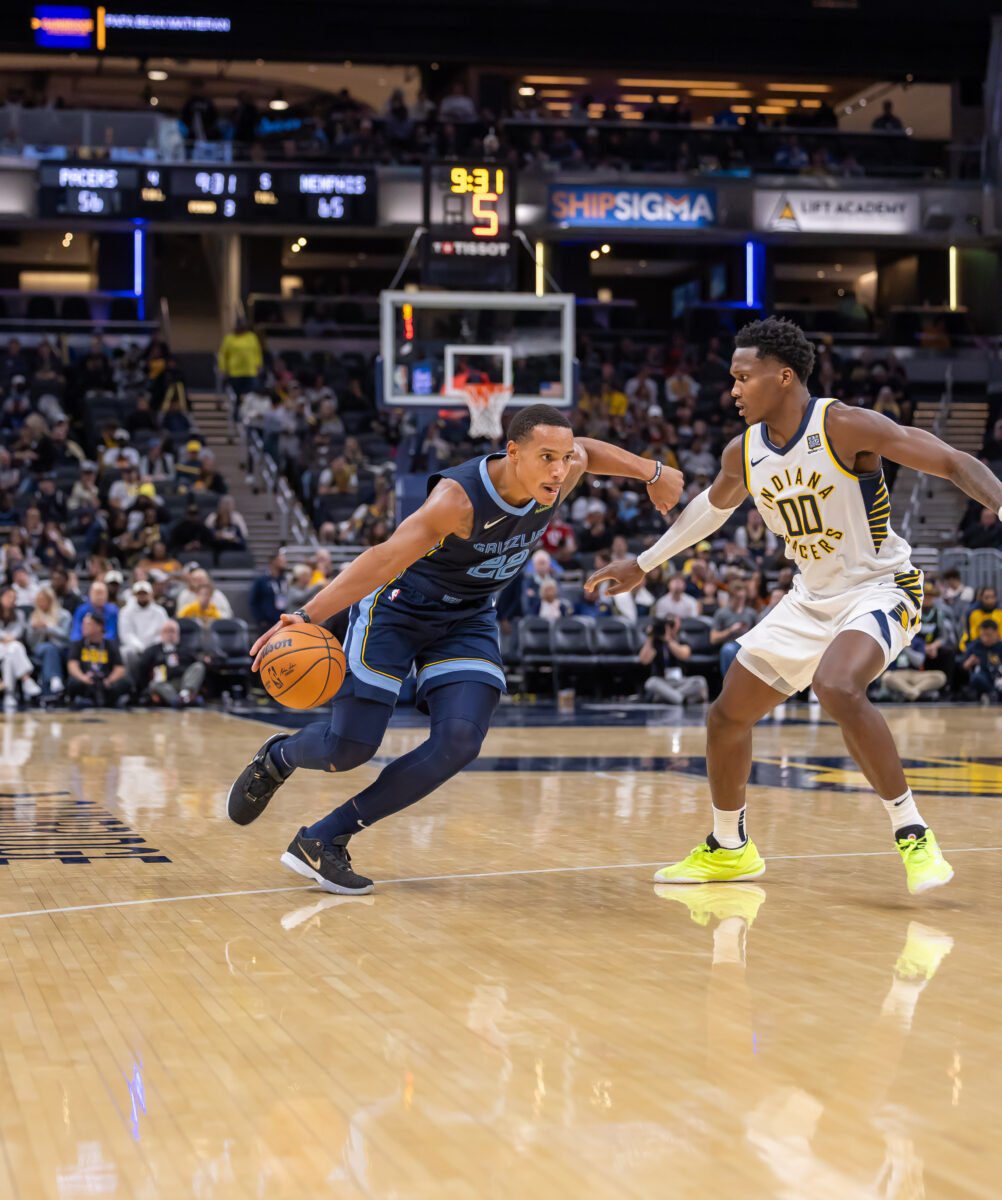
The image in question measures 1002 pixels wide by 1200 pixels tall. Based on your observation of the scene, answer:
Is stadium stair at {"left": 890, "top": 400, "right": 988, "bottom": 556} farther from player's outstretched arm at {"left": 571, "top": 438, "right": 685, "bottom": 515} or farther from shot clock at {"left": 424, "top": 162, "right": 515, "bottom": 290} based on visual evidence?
player's outstretched arm at {"left": 571, "top": 438, "right": 685, "bottom": 515}

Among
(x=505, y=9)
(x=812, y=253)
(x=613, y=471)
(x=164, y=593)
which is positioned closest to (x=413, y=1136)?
(x=613, y=471)

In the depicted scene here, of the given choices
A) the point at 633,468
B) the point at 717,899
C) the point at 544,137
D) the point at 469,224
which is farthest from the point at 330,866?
the point at 544,137

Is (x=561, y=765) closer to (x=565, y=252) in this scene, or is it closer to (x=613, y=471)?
(x=613, y=471)

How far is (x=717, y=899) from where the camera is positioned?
5445mm

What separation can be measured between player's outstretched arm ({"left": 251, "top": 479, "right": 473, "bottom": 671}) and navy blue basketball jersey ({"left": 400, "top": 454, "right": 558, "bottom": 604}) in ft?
0.23

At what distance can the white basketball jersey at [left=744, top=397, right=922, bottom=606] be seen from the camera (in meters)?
5.48

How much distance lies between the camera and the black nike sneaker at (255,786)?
573 cm

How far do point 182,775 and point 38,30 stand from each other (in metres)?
21.7

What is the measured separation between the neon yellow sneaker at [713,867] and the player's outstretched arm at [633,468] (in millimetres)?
1206

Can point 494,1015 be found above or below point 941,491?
below

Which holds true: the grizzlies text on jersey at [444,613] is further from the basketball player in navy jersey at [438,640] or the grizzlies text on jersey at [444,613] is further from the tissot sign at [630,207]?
the tissot sign at [630,207]

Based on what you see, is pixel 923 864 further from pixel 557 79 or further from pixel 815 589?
pixel 557 79

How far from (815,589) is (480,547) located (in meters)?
1.17

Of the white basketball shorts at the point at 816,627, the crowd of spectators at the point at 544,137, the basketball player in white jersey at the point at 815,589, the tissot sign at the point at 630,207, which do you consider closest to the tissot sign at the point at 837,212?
the crowd of spectators at the point at 544,137
